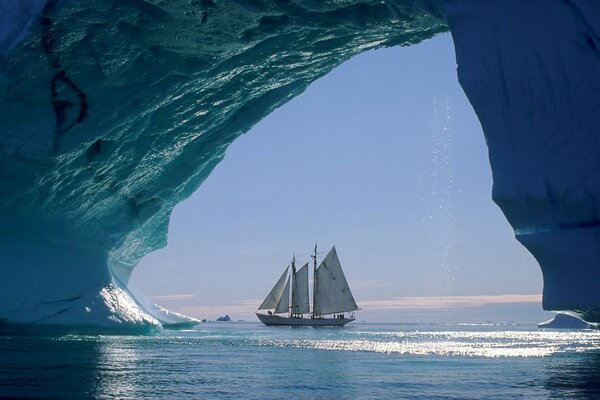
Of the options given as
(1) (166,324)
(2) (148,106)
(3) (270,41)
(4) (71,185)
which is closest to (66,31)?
(2) (148,106)

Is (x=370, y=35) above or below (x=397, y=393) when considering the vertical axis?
above

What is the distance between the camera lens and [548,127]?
358 inches

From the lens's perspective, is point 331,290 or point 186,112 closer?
point 186,112

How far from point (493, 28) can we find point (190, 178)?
12.9 m

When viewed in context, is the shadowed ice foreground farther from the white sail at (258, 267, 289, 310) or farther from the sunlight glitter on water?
the white sail at (258, 267, 289, 310)

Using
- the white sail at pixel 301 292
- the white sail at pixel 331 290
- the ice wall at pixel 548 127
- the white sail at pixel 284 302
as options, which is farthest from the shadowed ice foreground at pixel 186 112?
the white sail at pixel 284 302

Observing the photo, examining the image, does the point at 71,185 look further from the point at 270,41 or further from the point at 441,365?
the point at 441,365

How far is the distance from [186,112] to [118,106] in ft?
7.15

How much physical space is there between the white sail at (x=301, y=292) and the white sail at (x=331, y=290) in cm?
185

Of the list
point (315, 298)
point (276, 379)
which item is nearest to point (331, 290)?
point (315, 298)

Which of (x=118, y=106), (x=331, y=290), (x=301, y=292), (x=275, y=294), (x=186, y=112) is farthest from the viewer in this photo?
(x=275, y=294)

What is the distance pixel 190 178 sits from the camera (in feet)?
68.6

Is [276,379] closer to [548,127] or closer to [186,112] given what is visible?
[548,127]

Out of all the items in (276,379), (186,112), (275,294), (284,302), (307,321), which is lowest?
(307,321)
